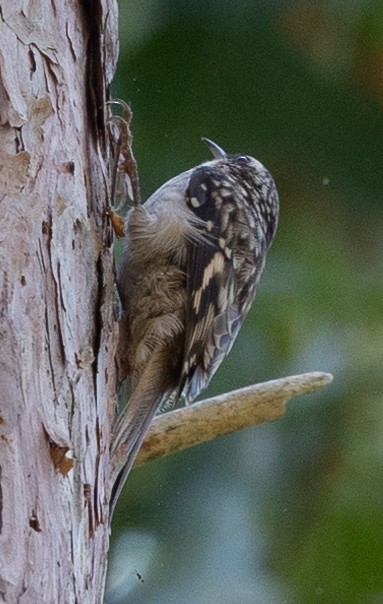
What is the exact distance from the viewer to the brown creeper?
2039 millimetres

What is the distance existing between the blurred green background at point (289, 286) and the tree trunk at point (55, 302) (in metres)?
0.97

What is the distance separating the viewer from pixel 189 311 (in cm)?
212

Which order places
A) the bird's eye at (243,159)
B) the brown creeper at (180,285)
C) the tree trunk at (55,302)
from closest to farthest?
the tree trunk at (55,302), the brown creeper at (180,285), the bird's eye at (243,159)

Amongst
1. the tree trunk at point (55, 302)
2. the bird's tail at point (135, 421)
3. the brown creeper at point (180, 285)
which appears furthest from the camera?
the brown creeper at point (180, 285)

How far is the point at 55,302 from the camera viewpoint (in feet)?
4.94

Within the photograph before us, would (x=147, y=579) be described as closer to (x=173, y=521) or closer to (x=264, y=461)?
(x=173, y=521)

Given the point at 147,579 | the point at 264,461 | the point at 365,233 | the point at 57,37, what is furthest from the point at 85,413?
the point at 365,233

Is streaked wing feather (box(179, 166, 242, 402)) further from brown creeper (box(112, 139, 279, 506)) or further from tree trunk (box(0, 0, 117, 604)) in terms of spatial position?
tree trunk (box(0, 0, 117, 604))

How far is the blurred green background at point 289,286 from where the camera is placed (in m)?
2.67

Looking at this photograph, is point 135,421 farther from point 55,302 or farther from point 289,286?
point 289,286

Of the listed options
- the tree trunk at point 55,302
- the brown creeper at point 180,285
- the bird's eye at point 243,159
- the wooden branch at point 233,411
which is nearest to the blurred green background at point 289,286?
the bird's eye at point 243,159

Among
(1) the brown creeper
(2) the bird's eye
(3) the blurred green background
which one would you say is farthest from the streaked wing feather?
(3) the blurred green background

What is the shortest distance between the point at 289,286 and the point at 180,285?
85cm

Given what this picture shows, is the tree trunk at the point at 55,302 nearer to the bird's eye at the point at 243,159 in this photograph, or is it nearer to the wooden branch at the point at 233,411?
the wooden branch at the point at 233,411
